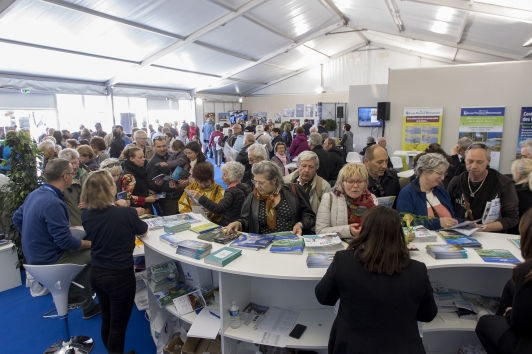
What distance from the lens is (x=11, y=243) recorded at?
3.79 meters

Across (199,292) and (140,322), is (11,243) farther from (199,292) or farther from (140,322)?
(199,292)

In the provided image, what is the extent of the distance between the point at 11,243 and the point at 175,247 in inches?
113

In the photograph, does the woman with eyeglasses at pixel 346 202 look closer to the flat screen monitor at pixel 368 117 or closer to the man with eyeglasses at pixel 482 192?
the man with eyeglasses at pixel 482 192

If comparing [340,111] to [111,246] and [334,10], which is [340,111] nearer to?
[334,10]

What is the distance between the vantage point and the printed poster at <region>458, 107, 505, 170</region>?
6262mm

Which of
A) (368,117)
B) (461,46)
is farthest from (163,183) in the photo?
(461,46)

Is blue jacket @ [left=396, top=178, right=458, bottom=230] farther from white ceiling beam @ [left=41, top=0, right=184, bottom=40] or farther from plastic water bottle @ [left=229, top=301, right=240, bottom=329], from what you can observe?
white ceiling beam @ [left=41, top=0, right=184, bottom=40]

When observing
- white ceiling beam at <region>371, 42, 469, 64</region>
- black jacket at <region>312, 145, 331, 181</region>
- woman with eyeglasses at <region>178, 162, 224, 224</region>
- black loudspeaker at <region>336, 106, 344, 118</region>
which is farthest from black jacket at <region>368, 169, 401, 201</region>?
white ceiling beam at <region>371, 42, 469, 64</region>

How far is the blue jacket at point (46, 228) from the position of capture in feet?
7.68

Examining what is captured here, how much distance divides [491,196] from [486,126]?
15.4ft

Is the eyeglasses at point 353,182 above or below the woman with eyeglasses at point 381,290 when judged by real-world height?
above

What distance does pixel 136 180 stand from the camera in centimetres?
390

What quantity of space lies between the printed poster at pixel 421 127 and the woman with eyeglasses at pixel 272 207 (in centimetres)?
524

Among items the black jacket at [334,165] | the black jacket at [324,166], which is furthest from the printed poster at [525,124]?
the black jacket at [324,166]
